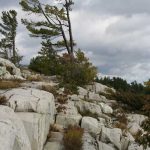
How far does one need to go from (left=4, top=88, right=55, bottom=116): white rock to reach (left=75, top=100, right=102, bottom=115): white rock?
3.57 metres

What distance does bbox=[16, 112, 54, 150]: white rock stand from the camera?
1502cm

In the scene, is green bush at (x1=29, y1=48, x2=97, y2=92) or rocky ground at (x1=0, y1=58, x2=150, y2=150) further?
green bush at (x1=29, y1=48, x2=97, y2=92)

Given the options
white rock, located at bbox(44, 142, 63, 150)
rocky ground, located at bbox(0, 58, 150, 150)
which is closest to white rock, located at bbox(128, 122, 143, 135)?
rocky ground, located at bbox(0, 58, 150, 150)

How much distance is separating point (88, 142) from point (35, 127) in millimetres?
3412

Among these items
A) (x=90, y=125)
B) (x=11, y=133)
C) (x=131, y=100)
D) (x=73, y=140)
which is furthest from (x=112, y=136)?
(x=11, y=133)

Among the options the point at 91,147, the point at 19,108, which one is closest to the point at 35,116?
the point at 19,108

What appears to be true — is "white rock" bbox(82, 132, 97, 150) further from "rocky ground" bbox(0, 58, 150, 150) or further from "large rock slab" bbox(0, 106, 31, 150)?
"large rock slab" bbox(0, 106, 31, 150)

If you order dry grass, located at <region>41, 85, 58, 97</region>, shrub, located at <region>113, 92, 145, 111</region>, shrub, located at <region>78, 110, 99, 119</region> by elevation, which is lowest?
shrub, located at <region>78, 110, 99, 119</region>

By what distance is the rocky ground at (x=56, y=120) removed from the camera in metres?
13.2

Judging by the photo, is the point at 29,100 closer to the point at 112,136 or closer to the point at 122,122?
the point at 112,136

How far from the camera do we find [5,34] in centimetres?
5075

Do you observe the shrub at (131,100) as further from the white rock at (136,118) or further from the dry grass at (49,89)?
the dry grass at (49,89)

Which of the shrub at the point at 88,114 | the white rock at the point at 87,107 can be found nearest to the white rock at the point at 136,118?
the white rock at the point at 87,107

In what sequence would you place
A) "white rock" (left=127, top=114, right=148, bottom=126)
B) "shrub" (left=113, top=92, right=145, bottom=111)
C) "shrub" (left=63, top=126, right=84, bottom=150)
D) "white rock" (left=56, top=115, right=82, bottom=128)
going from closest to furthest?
"shrub" (left=63, top=126, right=84, bottom=150) < "white rock" (left=56, top=115, right=82, bottom=128) < "white rock" (left=127, top=114, right=148, bottom=126) < "shrub" (left=113, top=92, right=145, bottom=111)
